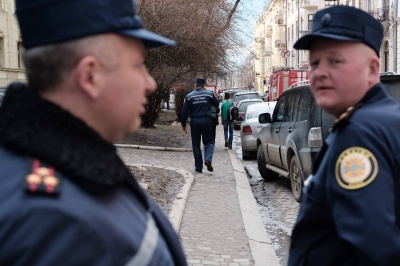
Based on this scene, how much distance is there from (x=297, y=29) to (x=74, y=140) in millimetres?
63094

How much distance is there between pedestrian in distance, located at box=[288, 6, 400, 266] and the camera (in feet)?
5.82

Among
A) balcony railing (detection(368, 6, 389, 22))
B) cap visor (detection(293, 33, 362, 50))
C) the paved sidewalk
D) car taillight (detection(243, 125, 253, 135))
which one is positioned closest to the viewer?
cap visor (detection(293, 33, 362, 50))

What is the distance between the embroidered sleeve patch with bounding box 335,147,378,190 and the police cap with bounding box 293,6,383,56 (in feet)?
1.52

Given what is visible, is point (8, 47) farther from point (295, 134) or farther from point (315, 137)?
point (315, 137)

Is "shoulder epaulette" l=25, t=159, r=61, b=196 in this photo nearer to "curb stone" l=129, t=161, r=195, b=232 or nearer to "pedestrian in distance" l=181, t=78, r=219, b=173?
"curb stone" l=129, t=161, r=195, b=232

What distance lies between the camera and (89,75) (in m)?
1.27

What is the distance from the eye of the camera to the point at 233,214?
7.25 m

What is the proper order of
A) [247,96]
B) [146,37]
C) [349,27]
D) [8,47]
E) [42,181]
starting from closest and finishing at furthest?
[42,181] < [146,37] < [349,27] < [8,47] < [247,96]

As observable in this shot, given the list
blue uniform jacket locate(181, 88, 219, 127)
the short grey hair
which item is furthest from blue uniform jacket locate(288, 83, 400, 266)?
blue uniform jacket locate(181, 88, 219, 127)

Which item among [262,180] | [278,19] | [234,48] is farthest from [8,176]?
[278,19]

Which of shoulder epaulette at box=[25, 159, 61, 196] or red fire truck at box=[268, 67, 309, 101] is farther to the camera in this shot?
red fire truck at box=[268, 67, 309, 101]

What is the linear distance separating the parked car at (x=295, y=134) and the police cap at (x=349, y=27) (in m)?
5.25

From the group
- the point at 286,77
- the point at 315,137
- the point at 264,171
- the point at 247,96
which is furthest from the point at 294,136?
the point at 247,96

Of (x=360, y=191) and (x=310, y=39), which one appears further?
(x=310, y=39)
